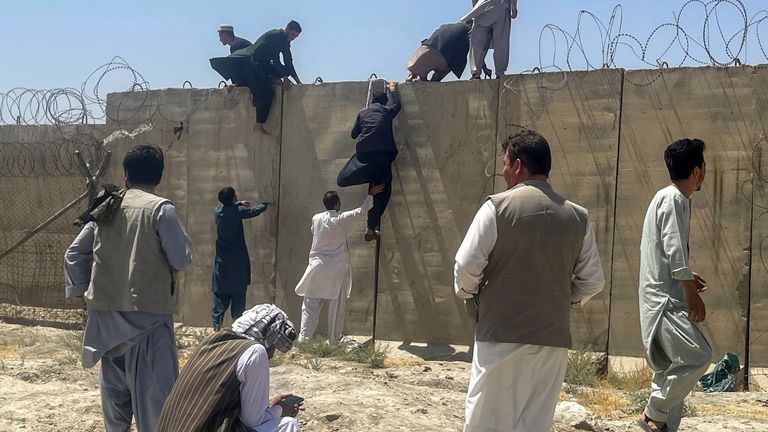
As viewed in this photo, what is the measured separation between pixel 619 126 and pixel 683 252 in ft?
11.2

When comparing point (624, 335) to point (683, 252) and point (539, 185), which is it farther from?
point (539, 185)

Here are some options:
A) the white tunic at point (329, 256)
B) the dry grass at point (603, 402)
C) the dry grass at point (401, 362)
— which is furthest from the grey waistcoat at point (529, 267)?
the white tunic at point (329, 256)

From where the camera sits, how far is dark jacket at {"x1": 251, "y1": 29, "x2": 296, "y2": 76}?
9.48m

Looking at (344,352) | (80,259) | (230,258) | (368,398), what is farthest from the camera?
(230,258)

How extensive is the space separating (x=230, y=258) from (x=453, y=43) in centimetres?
312

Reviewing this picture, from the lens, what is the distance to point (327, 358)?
8.16 meters

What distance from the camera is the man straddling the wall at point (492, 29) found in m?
8.81

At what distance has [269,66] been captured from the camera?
9508mm

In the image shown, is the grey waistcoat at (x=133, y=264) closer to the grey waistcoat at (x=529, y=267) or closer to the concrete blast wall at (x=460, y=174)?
the grey waistcoat at (x=529, y=267)

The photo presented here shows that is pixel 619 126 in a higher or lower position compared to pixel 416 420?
higher

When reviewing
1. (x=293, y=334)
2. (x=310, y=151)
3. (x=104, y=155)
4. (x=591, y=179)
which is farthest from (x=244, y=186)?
(x=293, y=334)

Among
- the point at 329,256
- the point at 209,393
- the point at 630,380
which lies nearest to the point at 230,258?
the point at 329,256

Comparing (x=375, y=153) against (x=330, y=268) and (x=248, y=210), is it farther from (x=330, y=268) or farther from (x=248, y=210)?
(x=248, y=210)

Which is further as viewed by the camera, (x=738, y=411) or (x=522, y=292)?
(x=738, y=411)
